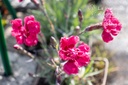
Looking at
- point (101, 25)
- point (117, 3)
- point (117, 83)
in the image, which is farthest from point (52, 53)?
point (117, 3)

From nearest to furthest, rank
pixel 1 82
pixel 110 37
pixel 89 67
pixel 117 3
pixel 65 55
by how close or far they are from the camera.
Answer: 1. pixel 65 55
2. pixel 110 37
3. pixel 89 67
4. pixel 1 82
5. pixel 117 3

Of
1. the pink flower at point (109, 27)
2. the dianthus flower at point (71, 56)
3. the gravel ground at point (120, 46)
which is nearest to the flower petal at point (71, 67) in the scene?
the dianthus flower at point (71, 56)

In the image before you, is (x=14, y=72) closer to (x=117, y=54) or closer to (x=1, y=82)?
(x=1, y=82)

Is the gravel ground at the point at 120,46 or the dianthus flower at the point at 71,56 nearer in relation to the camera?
the dianthus flower at the point at 71,56

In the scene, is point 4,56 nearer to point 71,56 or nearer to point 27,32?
point 27,32

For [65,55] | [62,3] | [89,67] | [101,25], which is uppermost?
[62,3]

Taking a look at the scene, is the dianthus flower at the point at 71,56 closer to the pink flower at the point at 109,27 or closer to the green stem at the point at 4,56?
the pink flower at the point at 109,27
